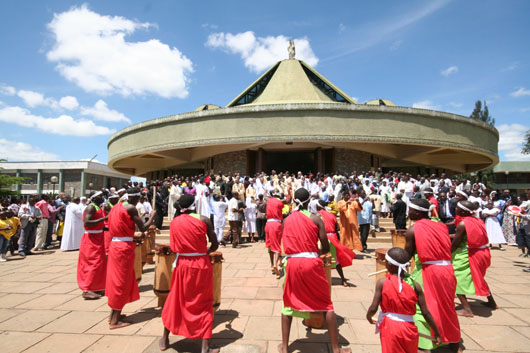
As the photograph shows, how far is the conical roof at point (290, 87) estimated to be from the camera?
2736 centimetres

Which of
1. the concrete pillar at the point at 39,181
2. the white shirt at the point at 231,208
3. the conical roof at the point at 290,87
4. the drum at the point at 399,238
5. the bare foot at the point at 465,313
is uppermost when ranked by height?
the conical roof at the point at 290,87

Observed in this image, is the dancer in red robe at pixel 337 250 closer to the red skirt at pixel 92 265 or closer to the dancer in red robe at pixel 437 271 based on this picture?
the dancer in red robe at pixel 437 271

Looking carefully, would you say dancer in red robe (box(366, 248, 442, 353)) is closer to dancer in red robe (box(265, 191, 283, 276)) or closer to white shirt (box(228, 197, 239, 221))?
dancer in red robe (box(265, 191, 283, 276))

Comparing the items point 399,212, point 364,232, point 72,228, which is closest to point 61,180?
point 72,228

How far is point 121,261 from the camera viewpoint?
4.19m

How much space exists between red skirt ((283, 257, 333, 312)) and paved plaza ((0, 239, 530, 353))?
0.59 m

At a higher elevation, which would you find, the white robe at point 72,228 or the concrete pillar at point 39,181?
the concrete pillar at point 39,181

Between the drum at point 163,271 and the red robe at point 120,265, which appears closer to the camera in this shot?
the red robe at point 120,265

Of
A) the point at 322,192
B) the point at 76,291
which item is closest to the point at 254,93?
the point at 322,192

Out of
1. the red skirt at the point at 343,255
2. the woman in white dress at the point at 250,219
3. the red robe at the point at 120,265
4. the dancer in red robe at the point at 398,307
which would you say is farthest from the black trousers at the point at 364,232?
the red robe at the point at 120,265

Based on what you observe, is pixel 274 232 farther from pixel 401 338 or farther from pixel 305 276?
pixel 401 338

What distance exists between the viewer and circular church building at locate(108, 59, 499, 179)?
2067cm

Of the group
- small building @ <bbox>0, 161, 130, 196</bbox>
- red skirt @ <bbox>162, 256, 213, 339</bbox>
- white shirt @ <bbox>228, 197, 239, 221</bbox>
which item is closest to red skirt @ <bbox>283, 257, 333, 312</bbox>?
red skirt @ <bbox>162, 256, 213, 339</bbox>

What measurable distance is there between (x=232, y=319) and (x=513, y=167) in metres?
51.4
